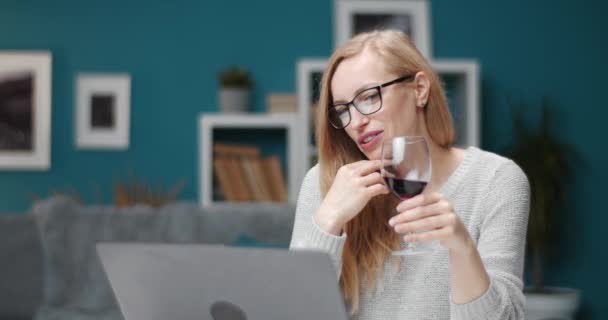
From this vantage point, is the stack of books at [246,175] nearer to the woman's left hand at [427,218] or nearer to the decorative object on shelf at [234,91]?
the decorative object on shelf at [234,91]

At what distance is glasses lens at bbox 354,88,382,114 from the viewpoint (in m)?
1.58

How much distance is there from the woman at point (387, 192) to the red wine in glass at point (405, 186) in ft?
0.37

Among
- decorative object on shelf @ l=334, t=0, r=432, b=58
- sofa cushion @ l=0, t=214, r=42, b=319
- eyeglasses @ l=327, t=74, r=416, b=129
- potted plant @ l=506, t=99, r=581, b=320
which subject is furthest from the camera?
decorative object on shelf @ l=334, t=0, r=432, b=58

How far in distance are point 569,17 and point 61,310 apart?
137 inches

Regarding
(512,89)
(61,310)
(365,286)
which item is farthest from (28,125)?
(365,286)

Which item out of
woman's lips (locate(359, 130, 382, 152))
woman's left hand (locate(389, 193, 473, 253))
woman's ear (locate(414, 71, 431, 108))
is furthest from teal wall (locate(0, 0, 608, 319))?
woman's left hand (locate(389, 193, 473, 253))

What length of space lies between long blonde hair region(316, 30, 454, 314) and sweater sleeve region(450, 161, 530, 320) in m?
0.19

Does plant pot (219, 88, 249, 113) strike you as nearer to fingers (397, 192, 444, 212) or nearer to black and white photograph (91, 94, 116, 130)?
black and white photograph (91, 94, 116, 130)

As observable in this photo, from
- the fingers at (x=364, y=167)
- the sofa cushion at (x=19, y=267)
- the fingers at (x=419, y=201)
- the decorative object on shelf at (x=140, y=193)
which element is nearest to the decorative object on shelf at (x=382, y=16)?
the decorative object on shelf at (x=140, y=193)

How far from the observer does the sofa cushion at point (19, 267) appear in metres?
3.34

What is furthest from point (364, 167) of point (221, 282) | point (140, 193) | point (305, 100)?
point (305, 100)

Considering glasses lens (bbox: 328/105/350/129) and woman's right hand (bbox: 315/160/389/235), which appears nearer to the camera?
woman's right hand (bbox: 315/160/389/235)

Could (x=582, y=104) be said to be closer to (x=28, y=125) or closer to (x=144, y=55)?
(x=144, y=55)

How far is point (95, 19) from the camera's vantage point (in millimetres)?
4582
